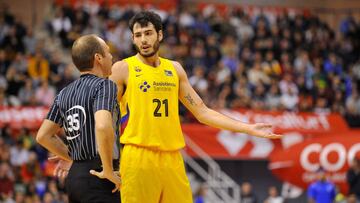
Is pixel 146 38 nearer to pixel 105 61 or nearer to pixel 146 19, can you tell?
pixel 146 19

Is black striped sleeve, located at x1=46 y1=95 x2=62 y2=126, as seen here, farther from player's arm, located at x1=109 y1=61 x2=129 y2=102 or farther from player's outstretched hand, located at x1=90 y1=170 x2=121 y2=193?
player's arm, located at x1=109 y1=61 x2=129 y2=102

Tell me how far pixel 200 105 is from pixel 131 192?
1229mm

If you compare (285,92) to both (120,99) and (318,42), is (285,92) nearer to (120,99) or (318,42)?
(318,42)

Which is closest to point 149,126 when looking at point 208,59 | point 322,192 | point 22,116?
point 322,192

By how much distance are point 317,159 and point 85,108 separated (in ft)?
59.6

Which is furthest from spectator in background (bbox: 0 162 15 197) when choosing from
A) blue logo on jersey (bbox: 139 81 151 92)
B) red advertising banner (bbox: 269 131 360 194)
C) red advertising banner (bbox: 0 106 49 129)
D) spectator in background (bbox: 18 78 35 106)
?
blue logo on jersey (bbox: 139 81 151 92)

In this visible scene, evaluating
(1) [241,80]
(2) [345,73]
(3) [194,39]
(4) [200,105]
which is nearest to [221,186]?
(1) [241,80]

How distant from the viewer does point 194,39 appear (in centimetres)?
2948

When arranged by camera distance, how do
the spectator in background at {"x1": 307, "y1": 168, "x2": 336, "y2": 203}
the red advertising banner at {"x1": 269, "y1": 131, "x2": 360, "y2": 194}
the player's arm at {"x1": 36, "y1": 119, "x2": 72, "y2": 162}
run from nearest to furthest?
the player's arm at {"x1": 36, "y1": 119, "x2": 72, "y2": 162}
the spectator in background at {"x1": 307, "y1": 168, "x2": 336, "y2": 203}
the red advertising banner at {"x1": 269, "y1": 131, "x2": 360, "y2": 194}

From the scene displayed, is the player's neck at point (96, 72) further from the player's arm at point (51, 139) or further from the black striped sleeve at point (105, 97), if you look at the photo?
the player's arm at point (51, 139)

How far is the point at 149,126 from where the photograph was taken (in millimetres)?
8508

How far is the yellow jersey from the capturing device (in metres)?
8.50

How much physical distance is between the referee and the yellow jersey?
3.15 feet

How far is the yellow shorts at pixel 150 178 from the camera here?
8.45 metres
